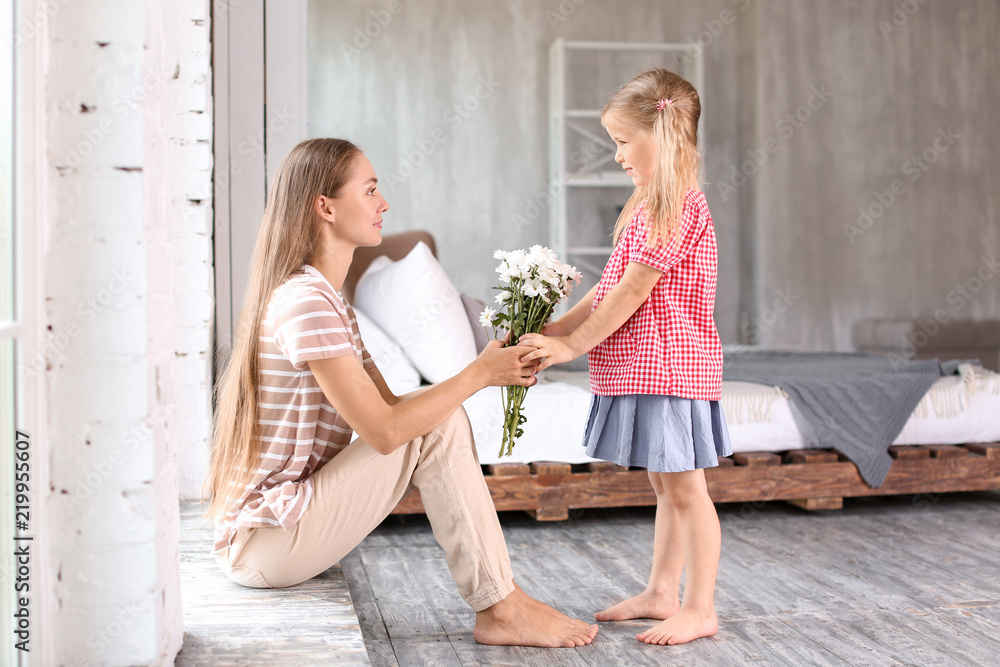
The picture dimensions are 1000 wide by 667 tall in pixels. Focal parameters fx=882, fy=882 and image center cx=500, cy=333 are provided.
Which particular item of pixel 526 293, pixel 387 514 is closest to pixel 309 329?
pixel 387 514

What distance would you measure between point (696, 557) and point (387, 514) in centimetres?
70

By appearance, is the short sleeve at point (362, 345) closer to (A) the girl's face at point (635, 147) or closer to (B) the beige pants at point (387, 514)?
(B) the beige pants at point (387, 514)

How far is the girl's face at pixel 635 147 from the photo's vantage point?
199cm

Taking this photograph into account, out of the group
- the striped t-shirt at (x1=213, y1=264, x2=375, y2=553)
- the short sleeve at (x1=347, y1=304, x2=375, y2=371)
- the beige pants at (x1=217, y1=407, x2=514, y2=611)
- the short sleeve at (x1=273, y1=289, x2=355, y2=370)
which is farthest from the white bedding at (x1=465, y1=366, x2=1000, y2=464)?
the short sleeve at (x1=273, y1=289, x2=355, y2=370)

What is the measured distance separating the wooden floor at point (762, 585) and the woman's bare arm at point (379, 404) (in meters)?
0.52

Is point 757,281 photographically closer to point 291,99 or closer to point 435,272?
point 435,272

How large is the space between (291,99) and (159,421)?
166cm

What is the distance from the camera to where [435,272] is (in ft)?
10.5

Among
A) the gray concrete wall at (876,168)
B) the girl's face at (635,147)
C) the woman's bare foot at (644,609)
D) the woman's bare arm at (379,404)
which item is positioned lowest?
the woman's bare foot at (644,609)

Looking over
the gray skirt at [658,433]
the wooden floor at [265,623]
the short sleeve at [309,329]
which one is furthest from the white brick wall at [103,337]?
the gray skirt at [658,433]

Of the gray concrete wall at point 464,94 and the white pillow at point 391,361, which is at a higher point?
the gray concrete wall at point 464,94

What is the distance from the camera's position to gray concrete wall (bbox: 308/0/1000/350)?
6723mm

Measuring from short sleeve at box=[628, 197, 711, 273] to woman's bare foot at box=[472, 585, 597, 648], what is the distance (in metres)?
0.76

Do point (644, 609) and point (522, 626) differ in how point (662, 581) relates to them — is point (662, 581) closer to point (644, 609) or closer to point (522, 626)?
point (644, 609)
